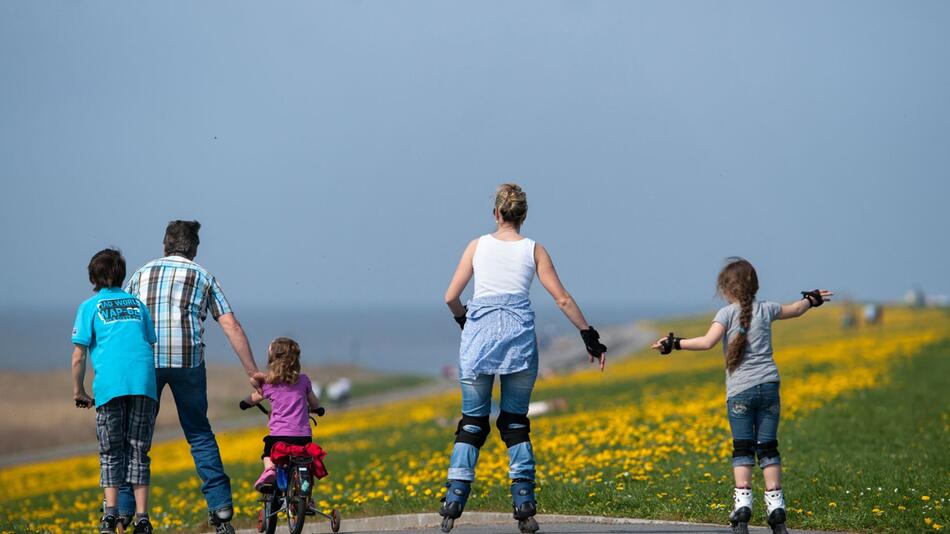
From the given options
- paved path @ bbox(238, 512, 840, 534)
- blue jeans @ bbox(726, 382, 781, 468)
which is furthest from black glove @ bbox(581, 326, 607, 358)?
paved path @ bbox(238, 512, 840, 534)

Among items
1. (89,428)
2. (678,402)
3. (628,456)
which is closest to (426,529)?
(628,456)

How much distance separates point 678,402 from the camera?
21.9 meters

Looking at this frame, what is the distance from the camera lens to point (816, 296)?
8125 mm

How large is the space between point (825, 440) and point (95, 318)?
29.4ft

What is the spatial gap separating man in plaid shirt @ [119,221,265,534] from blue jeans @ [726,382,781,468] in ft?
10.4

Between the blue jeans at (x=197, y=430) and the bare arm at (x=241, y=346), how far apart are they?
0.34 meters

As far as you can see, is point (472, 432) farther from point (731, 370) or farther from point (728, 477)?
point (728, 477)

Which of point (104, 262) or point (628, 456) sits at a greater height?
point (104, 262)

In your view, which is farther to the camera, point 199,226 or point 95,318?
point 199,226

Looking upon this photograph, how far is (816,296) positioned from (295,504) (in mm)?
3774

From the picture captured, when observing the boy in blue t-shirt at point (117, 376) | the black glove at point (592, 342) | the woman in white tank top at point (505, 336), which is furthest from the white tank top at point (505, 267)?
the boy in blue t-shirt at point (117, 376)

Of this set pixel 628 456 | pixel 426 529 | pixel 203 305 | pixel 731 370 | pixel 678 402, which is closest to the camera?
pixel 731 370

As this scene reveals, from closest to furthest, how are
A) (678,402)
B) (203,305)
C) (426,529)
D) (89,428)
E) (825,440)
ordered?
(203,305), (426,529), (825,440), (678,402), (89,428)

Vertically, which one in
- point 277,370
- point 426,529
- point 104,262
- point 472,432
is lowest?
point 426,529
